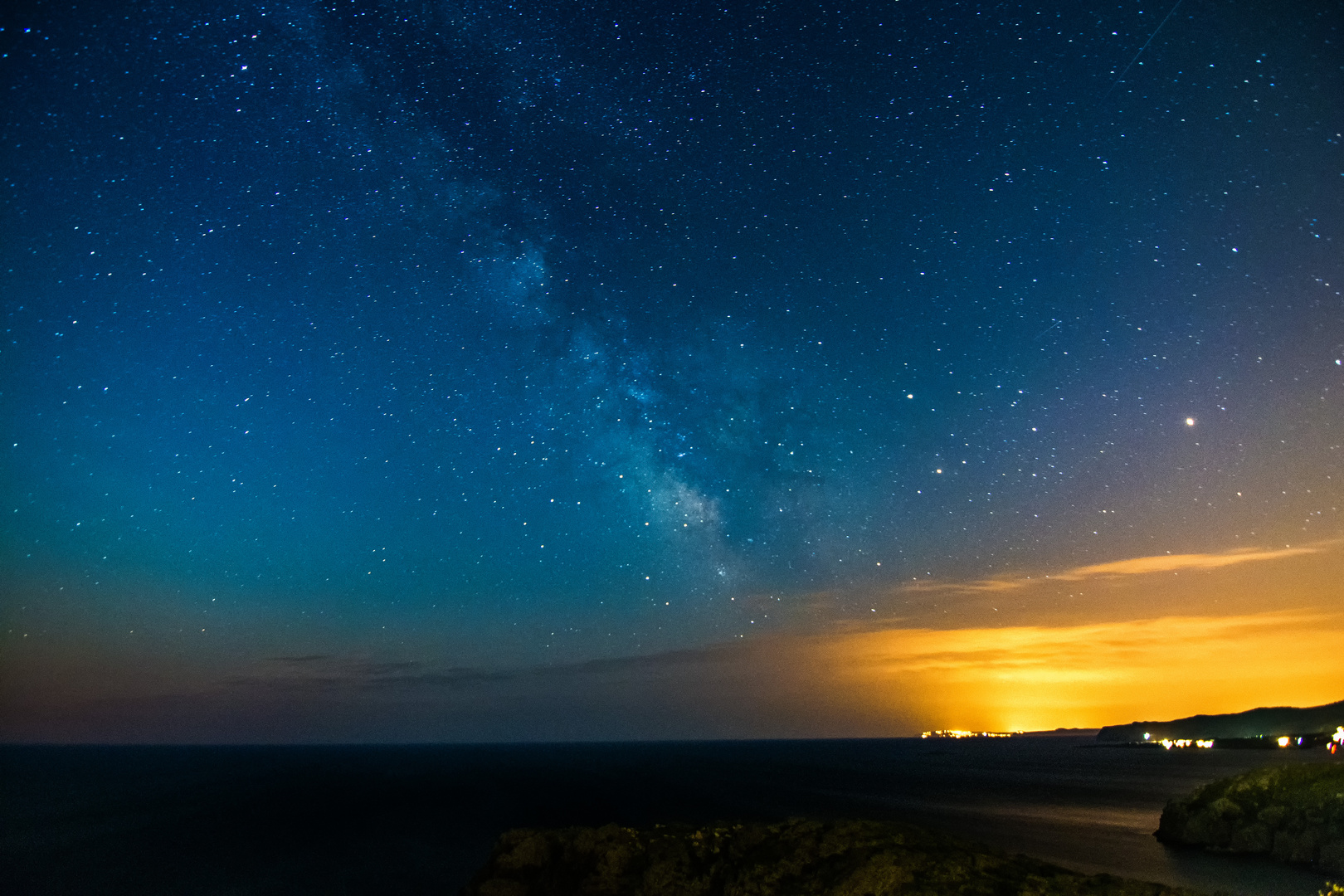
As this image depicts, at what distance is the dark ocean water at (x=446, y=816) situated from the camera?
37188 millimetres

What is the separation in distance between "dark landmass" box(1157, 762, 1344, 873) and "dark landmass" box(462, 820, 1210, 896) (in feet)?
69.9

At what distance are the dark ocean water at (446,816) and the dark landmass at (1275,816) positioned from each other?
1554mm

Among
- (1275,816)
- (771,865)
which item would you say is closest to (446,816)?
(771,865)

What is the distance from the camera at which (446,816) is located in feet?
204

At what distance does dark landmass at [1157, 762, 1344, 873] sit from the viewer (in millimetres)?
31516

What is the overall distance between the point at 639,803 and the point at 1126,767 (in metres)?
112

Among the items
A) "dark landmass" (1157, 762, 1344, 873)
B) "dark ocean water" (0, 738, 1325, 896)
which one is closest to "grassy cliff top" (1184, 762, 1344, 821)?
"dark landmass" (1157, 762, 1344, 873)

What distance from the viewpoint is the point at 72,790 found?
96.6 metres

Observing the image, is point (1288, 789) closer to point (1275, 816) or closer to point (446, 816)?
point (1275, 816)

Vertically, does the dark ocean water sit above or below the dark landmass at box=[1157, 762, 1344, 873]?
below

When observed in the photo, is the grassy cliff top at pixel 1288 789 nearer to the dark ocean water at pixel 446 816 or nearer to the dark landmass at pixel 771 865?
the dark ocean water at pixel 446 816

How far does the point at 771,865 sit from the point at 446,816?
52.0 metres

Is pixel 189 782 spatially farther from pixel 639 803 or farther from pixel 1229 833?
pixel 1229 833

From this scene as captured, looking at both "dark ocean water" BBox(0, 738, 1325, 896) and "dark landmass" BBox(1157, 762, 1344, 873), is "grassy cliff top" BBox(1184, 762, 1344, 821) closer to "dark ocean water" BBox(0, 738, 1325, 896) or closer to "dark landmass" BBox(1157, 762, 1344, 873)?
"dark landmass" BBox(1157, 762, 1344, 873)
